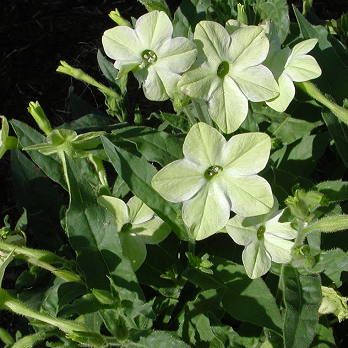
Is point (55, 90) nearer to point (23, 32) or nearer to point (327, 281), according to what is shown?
point (23, 32)

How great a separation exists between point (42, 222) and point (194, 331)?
1.14 m

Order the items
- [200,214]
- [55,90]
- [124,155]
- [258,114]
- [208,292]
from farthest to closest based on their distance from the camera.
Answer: [55,90] → [258,114] → [208,292] → [124,155] → [200,214]

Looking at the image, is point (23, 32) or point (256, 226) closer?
point (256, 226)

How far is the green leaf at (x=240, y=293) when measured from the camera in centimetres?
163

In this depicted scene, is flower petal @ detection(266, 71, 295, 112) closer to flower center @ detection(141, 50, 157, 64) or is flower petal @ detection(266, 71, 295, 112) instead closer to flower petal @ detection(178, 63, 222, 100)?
flower petal @ detection(178, 63, 222, 100)

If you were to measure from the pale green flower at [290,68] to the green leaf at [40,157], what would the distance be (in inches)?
41.3

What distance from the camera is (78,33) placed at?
388cm

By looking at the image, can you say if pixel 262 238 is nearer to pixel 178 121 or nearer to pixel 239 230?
pixel 239 230

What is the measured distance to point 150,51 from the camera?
1.50m

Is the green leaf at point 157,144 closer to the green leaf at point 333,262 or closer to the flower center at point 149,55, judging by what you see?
the flower center at point 149,55

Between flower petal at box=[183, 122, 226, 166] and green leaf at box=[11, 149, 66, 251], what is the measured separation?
1.35m

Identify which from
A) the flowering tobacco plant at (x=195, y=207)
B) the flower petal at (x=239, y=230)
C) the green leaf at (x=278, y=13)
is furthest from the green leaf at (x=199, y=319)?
the green leaf at (x=278, y=13)

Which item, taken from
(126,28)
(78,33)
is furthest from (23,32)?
(126,28)

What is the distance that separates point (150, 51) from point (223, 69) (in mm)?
287
